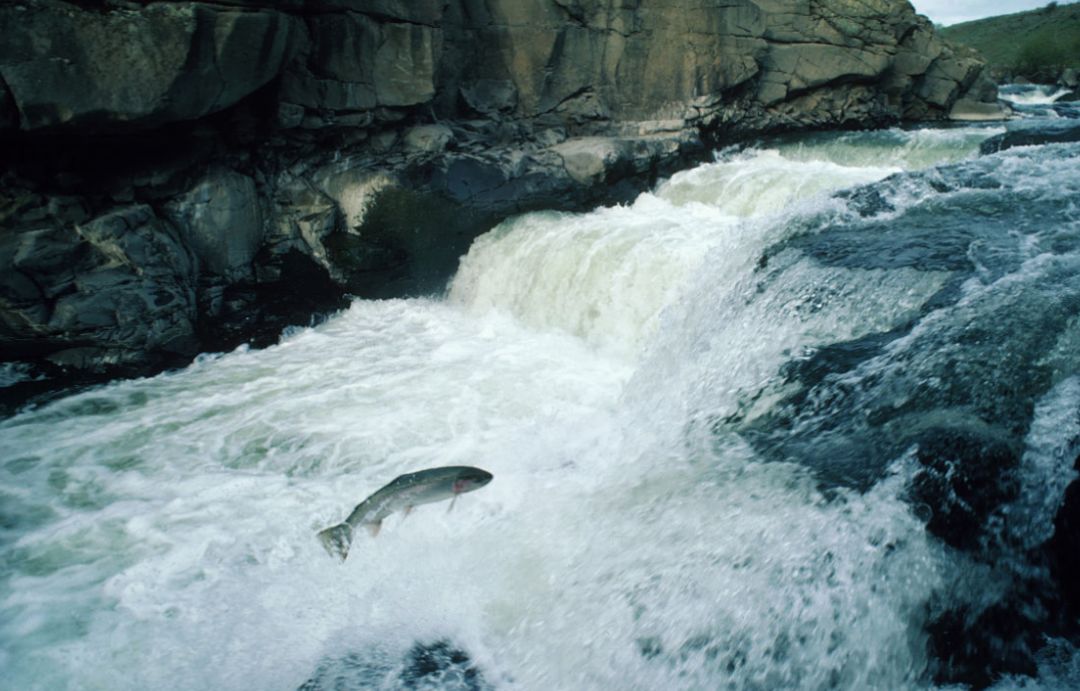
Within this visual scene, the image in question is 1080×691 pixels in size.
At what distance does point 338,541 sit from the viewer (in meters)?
3.39

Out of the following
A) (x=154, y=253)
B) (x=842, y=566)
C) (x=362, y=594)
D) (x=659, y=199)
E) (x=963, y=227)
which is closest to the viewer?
(x=842, y=566)

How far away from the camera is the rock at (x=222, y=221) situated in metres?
6.52

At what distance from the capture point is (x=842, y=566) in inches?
94.0

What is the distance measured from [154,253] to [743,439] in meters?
5.58

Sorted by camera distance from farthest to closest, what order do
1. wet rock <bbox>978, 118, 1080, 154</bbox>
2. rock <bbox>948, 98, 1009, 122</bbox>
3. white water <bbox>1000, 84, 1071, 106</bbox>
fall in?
white water <bbox>1000, 84, 1071, 106</bbox> → rock <bbox>948, 98, 1009, 122</bbox> → wet rock <bbox>978, 118, 1080, 154</bbox>

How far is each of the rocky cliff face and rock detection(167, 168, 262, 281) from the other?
20 millimetres

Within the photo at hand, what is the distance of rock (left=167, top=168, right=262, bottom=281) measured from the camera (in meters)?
6.52

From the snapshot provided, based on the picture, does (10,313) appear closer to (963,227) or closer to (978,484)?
(978,484)

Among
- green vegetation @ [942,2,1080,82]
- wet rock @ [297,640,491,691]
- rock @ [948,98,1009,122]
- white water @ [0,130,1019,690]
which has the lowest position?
wet rock @ [297,640,491,691]

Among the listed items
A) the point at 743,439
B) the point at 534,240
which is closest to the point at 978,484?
the point at 743,439

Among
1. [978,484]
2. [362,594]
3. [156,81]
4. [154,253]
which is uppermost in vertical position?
[156,81]

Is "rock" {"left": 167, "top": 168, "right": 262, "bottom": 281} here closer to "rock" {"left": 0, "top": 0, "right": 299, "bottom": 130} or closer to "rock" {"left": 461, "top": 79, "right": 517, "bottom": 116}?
"rock" {"left": 0, "top": 0, "right": 299, "bottom": 130}

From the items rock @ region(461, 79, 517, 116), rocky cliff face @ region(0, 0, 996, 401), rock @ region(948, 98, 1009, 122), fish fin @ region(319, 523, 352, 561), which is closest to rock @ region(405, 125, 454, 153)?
rocky cliff face @ region(0, 0, 996, 401)

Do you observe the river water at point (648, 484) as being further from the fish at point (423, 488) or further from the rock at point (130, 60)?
the rock at point (130, 60)
